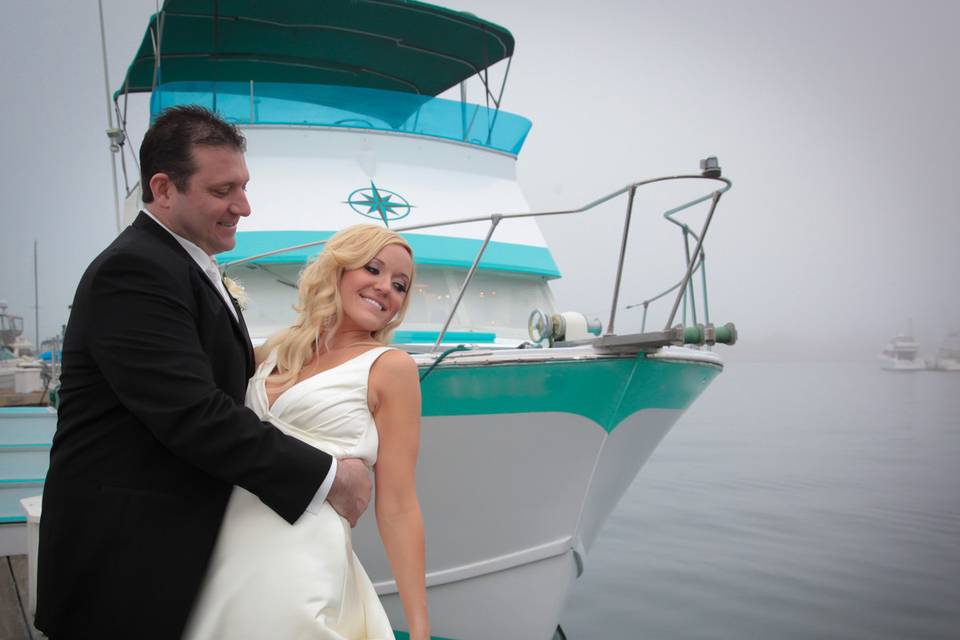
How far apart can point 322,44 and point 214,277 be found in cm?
594

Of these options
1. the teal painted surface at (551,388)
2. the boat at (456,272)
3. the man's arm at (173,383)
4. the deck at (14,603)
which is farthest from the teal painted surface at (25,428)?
the man's arm at (173,383)

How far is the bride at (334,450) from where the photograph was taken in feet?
4.91

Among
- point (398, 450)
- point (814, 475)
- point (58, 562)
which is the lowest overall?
point (814, 475)

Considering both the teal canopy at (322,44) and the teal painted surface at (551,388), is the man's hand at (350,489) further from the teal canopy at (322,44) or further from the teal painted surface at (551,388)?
the teal canopy at (322,44)

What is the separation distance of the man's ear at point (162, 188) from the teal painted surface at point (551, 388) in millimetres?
2033

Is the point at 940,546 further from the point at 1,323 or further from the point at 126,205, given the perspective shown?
the point at 1,323

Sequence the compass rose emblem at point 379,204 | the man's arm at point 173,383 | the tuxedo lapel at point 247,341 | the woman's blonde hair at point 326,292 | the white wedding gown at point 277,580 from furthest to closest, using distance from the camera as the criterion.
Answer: the compass rose emblem at point 379,204, the woman's blonde hair at point 326,292, the tuxedo lapel at point 247,341, the white wedding gown at point 277,580, the man's arm at point 173,383

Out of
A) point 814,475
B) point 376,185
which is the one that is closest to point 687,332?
point 376,185

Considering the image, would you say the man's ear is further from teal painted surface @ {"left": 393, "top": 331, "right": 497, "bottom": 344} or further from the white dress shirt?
teal painted surface @ {"left": 393, "top": 331, "right": 497, "bottom": 344}

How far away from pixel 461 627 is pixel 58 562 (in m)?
3.17

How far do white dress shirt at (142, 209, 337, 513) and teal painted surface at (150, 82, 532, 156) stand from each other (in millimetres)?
4193

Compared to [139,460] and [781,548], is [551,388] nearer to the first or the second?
[139,460]

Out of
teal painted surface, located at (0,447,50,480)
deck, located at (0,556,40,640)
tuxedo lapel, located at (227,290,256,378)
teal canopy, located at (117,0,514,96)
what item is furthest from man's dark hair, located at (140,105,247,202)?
teal painted surface, located at (0,447,50,480)

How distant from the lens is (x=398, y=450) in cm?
174
